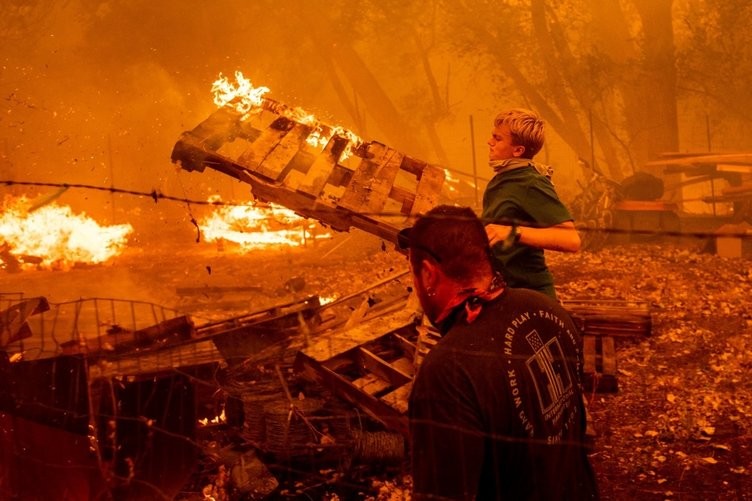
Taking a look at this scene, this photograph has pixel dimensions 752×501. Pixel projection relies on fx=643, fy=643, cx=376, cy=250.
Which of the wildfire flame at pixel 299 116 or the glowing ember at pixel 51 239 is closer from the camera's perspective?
the wildfire flame at pixel 299 116

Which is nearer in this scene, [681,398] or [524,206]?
[524,206]

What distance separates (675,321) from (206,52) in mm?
18261

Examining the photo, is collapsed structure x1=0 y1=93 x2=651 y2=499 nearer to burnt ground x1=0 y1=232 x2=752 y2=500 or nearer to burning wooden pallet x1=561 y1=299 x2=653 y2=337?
burning wooden pallet x1=561 y1=299 x2=653 y2=337

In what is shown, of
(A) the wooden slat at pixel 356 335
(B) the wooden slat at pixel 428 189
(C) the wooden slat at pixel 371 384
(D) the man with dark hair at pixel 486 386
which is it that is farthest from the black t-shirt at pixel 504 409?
(B) the wooden slat at pixel 428 189

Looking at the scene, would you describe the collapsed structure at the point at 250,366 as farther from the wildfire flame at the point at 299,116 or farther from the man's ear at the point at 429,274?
the man's ear at the point at 429,274

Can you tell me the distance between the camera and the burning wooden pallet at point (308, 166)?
6125 mm

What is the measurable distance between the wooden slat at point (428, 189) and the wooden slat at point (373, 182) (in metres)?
0.28

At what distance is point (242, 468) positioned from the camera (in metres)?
4.29

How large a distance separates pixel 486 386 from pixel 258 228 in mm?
15113

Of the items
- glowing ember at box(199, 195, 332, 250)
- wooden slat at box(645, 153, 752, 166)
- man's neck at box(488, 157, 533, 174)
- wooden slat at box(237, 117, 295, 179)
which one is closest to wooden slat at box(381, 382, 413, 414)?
man's neck at box(488, 157, 533, 174)

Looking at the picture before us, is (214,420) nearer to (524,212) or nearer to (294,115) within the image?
(524,212)

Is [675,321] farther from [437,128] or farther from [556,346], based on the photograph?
[437,128]

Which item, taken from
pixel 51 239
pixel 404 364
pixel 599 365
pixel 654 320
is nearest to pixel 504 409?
pixel 404 364

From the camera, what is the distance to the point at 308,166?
630cm
